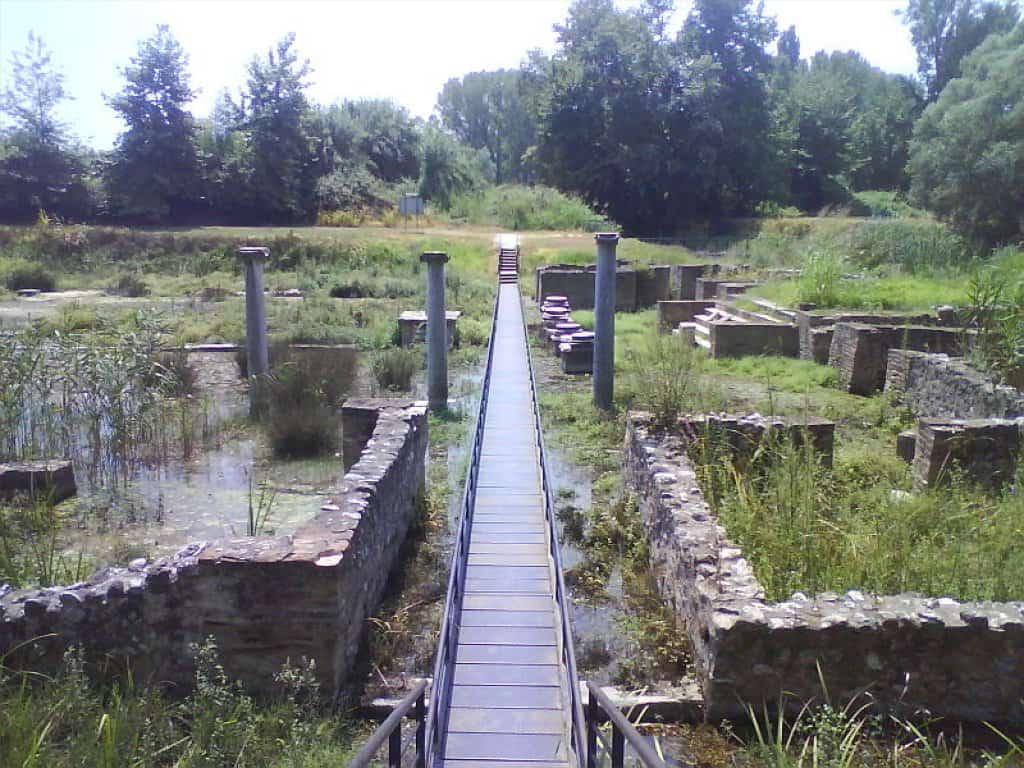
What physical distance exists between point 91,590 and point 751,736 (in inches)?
141

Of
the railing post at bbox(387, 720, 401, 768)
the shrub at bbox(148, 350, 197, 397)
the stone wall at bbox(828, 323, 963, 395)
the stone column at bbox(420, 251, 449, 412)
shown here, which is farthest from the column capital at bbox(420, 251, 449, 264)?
the railing post at bbox(387, 720, 401, 768)

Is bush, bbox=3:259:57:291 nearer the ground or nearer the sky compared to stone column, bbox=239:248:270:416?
nearer the ground

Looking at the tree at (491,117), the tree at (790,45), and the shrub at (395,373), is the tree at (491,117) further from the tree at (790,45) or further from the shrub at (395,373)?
the shrub at (395,373)

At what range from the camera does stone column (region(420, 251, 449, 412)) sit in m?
12.0

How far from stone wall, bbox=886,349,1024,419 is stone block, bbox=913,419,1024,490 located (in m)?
0.87

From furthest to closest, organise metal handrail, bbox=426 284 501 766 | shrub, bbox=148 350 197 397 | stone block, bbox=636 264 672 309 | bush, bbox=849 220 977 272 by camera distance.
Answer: stone block, bbox=636 264 672 309 → bush, bbox=849 220 977 272 → shrub, bbox=148 350 197 397 → metal handrail, bbox=426 284 501 766

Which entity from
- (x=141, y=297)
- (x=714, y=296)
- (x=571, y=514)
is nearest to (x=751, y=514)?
(x=571, y=514)

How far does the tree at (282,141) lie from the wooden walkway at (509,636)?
1434 inches

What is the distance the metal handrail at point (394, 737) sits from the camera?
115 inches

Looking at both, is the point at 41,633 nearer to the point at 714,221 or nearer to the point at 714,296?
the point at 714,296

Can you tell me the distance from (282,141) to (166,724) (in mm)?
41924

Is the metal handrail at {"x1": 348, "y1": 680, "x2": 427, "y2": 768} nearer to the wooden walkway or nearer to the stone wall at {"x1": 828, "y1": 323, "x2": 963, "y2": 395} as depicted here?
the wooden walkway

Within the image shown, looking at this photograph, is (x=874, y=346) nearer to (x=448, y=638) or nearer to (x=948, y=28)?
(x=448, y=638)

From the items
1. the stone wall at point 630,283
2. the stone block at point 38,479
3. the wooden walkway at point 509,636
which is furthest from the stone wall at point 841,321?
the stone block at point 38,479
